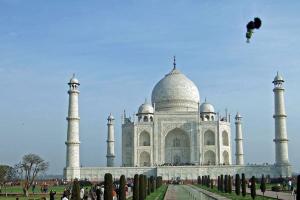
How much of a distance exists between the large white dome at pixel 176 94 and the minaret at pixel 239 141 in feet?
13.0

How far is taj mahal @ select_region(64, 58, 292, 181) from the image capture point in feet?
115

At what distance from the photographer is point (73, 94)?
116 feet

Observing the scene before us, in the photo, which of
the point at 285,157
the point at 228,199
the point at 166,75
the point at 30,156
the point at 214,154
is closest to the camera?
the point at 228,199

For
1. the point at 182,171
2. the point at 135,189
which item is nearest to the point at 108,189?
the point at 135,189

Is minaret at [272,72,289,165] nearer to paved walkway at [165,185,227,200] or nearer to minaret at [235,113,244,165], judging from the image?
minaret at [235,113,244,165]

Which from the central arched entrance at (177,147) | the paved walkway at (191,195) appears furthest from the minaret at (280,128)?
the paved walkway at (191,195)

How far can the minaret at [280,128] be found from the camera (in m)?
35.0

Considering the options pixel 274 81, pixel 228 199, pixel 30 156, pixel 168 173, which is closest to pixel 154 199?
pixel 228 199

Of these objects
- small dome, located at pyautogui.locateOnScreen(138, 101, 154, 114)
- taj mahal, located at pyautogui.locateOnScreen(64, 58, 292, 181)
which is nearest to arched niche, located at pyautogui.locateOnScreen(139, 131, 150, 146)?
taj mahal, located at pyautogui.locateOnScreen(64, 58, 292, 181)

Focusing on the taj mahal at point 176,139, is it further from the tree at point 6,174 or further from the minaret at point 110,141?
the tree at point 6,174

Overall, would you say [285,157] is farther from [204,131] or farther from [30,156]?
[30,156]

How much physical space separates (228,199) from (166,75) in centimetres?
2941

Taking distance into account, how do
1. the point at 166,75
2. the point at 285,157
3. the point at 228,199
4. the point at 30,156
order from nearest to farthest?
the point at 228,199
the point at 30,156
the point at 285,157
the point at 166,75

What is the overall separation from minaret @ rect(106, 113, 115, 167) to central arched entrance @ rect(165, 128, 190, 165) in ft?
16.8
